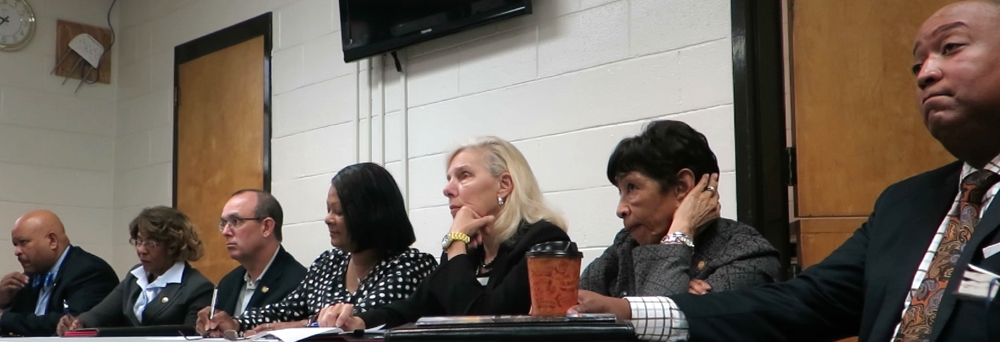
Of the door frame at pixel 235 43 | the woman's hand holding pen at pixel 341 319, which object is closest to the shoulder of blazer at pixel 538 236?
the woman's hand holding pen at pixel 341 319

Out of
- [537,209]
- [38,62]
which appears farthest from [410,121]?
[38,62]

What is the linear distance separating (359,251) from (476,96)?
3.19ft

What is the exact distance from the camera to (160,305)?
3.73 metres

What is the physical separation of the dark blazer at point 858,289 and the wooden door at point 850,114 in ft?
4.10

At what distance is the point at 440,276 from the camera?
2.40 meters

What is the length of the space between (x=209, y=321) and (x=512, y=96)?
1385 millimetres

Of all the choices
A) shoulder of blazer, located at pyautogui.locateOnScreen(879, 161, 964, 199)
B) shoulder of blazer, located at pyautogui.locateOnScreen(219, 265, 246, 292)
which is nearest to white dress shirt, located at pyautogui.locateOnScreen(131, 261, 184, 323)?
shoulder of blazer, located at pyautogui.locateOnScreen(219, 265, 246, 292)

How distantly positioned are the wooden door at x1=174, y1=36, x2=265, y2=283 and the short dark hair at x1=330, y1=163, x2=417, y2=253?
1.73 m

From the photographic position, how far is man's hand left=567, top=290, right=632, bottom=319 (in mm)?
1288

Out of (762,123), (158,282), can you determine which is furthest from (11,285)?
(762,123)

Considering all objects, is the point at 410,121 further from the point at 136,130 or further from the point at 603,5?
the point at 136,130

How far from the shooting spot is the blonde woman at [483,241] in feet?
7.50

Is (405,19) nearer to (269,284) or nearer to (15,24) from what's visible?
(269,284)

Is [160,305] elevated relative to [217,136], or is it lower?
lower
